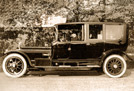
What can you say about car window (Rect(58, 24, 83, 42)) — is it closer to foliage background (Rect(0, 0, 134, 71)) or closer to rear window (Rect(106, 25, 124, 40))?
rear window (Rect(106, 25, 124, 40))

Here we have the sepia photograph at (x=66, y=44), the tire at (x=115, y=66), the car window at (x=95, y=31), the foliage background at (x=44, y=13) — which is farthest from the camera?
the foliage background at (x=44, y=13)

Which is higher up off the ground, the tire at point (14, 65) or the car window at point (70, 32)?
the car window at point (70, 32)

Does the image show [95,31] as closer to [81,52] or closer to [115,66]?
[81,52]

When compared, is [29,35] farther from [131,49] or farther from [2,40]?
[131,49]

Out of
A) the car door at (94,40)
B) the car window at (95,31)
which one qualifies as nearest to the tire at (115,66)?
the car door at (94,40)

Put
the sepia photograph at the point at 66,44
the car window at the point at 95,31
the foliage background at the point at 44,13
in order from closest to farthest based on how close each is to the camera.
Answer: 1. the sepia photograph at the point at 66,44
2. the car window at the point at 95,31
3. the foliage background at the point at 44,13

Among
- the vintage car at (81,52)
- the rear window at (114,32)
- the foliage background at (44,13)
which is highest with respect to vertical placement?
the foliage background at (44,13)

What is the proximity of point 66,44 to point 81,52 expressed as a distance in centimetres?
46

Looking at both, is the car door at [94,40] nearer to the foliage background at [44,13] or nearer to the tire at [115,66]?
the tire at [115,66]

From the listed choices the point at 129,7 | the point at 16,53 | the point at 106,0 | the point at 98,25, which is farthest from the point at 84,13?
the point at 16,53

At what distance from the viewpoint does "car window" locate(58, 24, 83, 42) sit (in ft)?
15.4

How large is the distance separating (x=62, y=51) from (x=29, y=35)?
→ 2.52 metres

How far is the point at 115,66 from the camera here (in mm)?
4648

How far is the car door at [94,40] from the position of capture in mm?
4707
